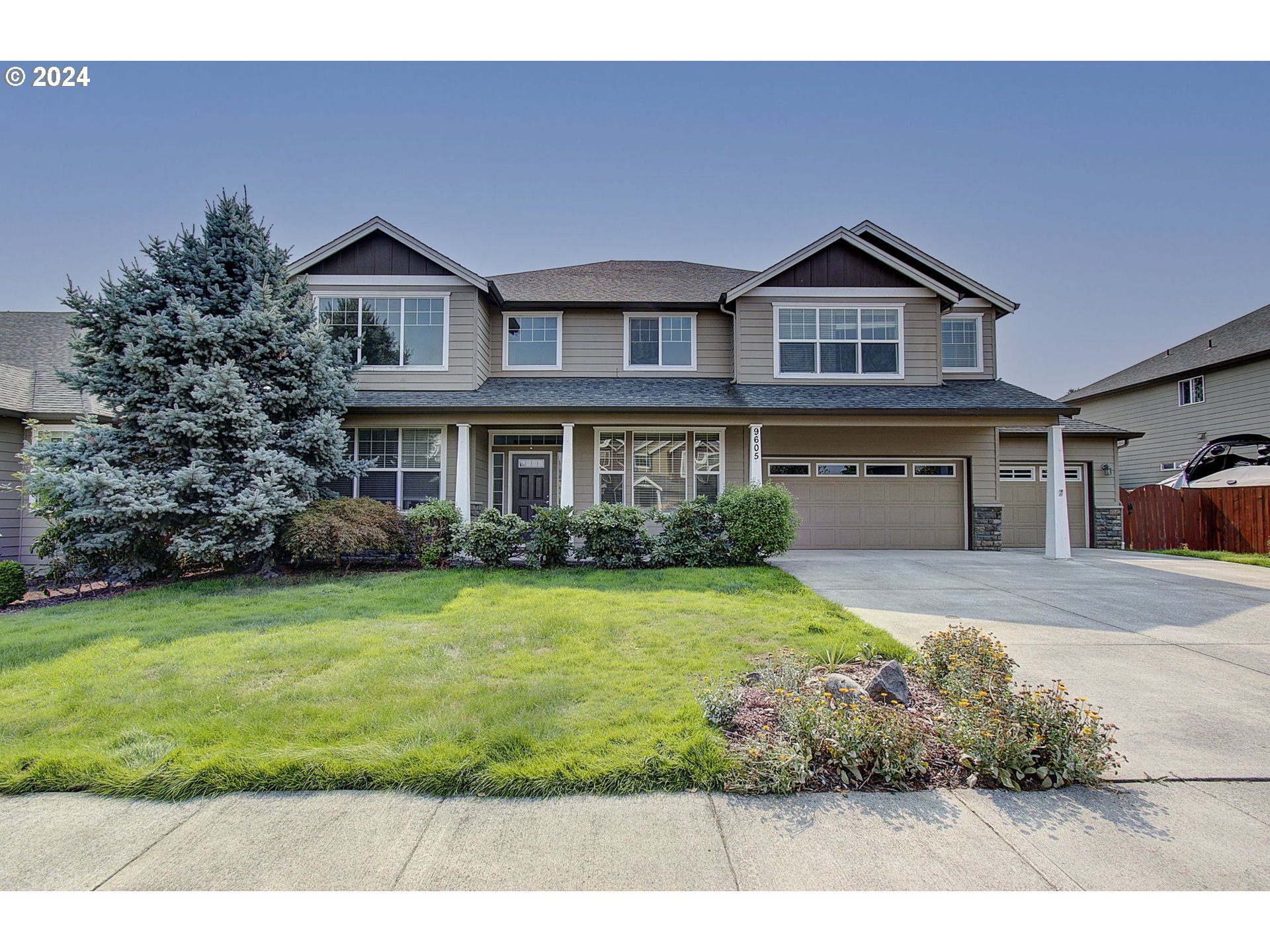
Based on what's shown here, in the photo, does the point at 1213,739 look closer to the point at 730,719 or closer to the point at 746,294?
the point at 730,719

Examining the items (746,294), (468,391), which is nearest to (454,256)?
(468,391)

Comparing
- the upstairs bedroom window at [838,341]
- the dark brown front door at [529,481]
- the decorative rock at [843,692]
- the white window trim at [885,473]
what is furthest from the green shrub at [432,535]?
the white window trim at [885,473]

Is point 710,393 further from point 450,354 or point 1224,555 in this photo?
point 1224,555

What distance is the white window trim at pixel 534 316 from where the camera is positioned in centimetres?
1385

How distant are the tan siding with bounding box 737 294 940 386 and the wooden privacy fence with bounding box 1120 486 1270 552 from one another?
26.9 feet

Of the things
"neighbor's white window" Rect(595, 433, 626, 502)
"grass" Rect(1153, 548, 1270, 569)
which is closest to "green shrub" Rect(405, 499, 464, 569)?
"neighbor's white window" Rect(595, 433, 626, 502)

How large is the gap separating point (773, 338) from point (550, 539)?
23.0 feet

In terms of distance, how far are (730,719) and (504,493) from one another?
10.5 m

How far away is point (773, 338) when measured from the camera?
13359mm

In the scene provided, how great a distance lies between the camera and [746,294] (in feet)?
43.2

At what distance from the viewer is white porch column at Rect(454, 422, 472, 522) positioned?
11656 mm

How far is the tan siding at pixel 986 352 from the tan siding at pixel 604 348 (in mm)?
5581

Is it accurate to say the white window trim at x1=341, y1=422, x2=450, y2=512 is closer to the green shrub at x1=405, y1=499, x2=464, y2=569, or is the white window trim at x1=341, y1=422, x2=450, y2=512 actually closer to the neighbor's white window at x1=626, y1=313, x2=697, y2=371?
the green shrub at x1=405, y1=499, x2=464, y2=569

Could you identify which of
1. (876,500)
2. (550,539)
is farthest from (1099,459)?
(550,539)
